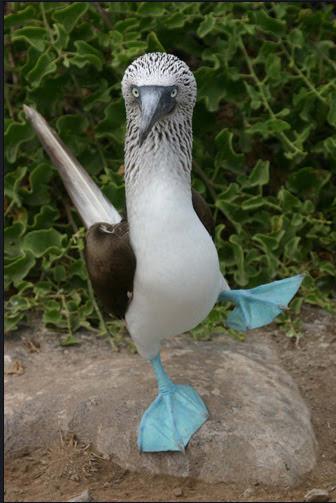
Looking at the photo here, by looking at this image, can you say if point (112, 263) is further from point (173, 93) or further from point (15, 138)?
point (15, 138)

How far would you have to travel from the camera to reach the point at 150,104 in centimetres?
233

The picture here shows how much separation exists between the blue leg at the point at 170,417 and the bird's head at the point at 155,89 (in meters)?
0.85

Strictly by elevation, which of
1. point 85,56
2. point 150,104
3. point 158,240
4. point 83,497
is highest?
point 150,104

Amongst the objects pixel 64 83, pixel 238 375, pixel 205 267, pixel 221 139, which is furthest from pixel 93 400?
pixel 64 83

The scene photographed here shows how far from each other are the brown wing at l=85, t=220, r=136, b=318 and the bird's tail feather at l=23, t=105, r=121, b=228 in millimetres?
273

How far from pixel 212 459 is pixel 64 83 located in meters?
2.01

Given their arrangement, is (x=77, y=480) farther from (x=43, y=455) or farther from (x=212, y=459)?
(x=212, y=459)

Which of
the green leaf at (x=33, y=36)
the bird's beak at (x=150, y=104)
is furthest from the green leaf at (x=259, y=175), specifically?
the bird's beak at (x=150, y=104)

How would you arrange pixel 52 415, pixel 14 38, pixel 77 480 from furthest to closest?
pixel 14 38, pixel 52 415, pixel 77 480

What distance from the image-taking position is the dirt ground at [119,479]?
2.61 meters

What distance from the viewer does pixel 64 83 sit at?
3969 mm

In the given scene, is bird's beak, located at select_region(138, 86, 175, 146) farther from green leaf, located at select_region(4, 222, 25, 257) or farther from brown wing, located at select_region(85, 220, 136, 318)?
green leaf, located at select_region(4, 222, 25, 257)

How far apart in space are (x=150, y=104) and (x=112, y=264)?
1.76ft

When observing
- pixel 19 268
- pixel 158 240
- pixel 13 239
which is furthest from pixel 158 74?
pixel 13 239
